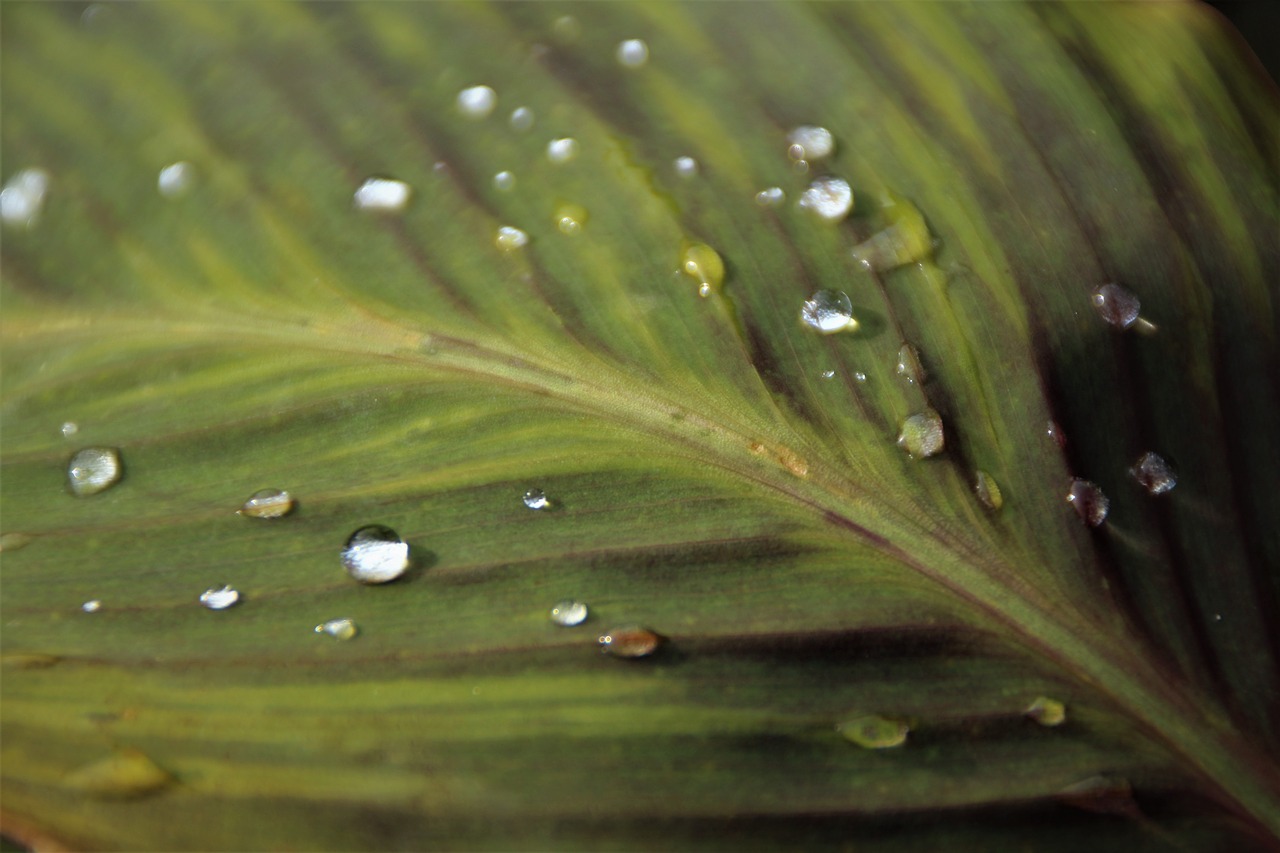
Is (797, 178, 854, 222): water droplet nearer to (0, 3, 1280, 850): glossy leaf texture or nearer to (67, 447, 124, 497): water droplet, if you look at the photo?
(0, 3, 1280, 850): glossy leaf texture

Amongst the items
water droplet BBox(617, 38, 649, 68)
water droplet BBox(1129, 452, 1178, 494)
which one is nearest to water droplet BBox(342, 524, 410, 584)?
water droplet BBox(617, 38, 649, 68)

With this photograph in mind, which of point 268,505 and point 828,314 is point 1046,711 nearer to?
point 828,314

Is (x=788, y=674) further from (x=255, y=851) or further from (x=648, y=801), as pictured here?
(x=255, y=851)

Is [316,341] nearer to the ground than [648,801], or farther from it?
farther from it

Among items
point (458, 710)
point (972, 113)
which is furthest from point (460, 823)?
point (972, 113)

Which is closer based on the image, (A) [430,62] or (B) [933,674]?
(B) [933,674]

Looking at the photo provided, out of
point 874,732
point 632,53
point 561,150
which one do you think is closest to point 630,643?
point 874,732
